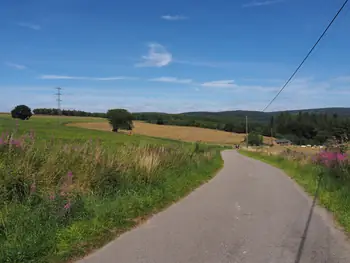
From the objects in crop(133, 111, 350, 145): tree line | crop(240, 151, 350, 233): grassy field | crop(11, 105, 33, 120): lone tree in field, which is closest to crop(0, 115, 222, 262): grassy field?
crop(240, 151, 350, 233): grassy field

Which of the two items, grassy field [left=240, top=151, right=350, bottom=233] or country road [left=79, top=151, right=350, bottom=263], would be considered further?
grassy field [left=240, top=151, right=350, bottom=233]

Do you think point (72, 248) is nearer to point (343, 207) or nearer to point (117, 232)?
point (117, 232)

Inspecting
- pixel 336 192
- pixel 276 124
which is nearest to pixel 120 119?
pixel 276 124

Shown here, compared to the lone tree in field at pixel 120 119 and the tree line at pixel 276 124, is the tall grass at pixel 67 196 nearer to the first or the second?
the tree line at pixel 276 124

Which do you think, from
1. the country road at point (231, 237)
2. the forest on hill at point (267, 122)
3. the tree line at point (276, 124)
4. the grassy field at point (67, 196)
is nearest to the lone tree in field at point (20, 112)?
the forest on hill at point (267, 122)

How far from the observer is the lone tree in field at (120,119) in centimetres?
12138

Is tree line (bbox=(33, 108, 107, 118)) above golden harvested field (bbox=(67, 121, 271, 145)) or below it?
above

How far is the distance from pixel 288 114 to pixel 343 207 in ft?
493

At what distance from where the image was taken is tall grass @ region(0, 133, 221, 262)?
578cm

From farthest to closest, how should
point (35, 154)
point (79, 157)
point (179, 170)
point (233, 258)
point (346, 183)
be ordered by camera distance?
1. point (179, 170)
2. point (346, 183)
3. point (79, 157)
4. point (35, 154)
5. point (233, 258)

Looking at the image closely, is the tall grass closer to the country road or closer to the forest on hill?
the country road

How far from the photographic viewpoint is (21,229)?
5.88 metres

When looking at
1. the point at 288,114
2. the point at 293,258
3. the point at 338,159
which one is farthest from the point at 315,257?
the point at 288,114

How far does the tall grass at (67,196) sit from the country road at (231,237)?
43 cm
